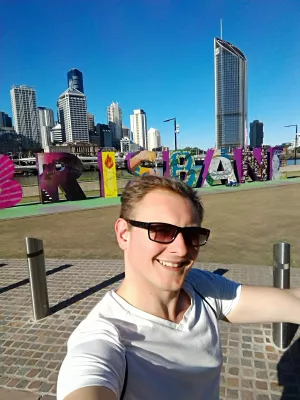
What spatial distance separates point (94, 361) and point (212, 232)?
7193 millimetres

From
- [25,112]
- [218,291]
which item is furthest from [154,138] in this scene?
[218,291]

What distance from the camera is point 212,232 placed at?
25.8 ft

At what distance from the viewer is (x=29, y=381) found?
262 centimetres

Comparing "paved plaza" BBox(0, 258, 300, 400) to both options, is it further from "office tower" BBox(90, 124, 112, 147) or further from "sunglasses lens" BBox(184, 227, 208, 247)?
"office tower" BBox(90, 124, 112, 147)

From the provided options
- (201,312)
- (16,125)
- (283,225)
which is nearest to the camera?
(201,312)

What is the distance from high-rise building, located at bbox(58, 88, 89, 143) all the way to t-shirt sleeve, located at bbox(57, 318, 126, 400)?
173 metres

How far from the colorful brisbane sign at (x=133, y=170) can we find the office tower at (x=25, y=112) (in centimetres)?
16767

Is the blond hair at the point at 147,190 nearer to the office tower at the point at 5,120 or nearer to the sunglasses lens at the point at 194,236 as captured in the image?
the sunglasses lens at the point at 194,236

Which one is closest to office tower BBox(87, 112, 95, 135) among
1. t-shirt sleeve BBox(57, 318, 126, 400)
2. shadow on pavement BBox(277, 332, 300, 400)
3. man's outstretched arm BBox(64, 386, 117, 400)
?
shadow on pavement BBox(277, 332, 300, 400)

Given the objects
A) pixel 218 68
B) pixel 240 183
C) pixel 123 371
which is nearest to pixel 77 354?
pixel 123 371

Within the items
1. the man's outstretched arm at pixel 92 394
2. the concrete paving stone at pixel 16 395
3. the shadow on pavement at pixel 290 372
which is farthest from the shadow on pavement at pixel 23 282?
the man's outstretched arm at pixel 92 394

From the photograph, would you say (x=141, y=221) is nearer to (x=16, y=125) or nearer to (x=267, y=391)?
(x=267, y=391)

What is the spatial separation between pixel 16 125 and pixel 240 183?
18370 cm

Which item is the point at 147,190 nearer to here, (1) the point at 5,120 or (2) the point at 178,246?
(2) the point at 178,246
